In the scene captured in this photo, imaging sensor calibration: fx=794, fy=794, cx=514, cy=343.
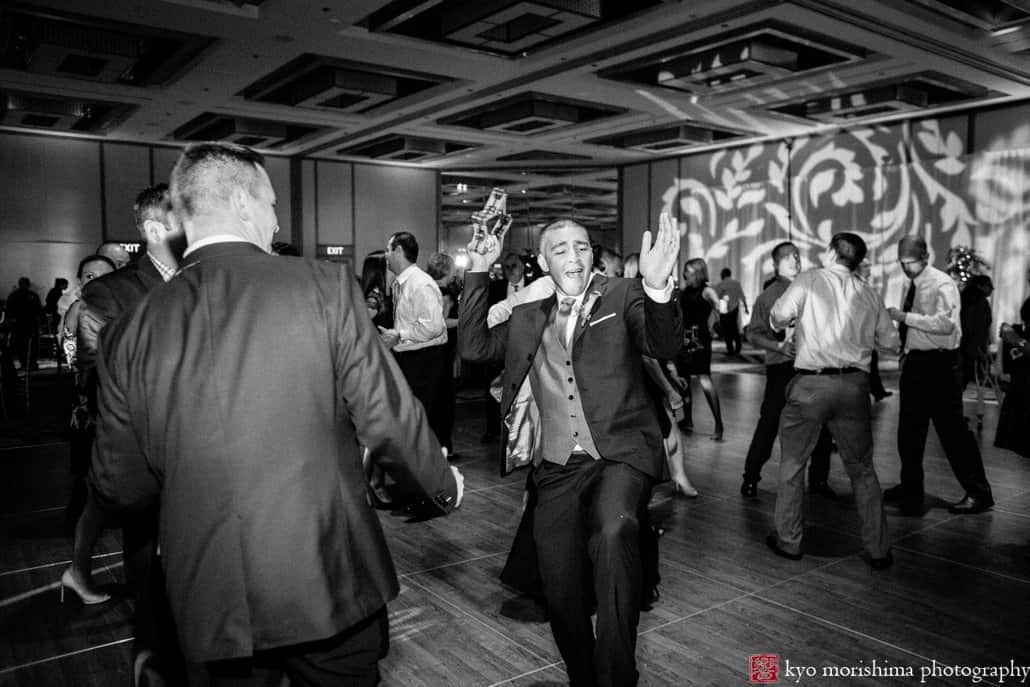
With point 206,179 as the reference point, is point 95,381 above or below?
below

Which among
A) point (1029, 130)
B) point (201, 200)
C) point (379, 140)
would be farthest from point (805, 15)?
point (379, 140)

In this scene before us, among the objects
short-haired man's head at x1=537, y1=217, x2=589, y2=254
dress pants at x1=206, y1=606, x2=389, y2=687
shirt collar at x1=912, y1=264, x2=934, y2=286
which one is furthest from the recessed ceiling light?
dress pants at x1=206, y1=606, x2=389, y2=687

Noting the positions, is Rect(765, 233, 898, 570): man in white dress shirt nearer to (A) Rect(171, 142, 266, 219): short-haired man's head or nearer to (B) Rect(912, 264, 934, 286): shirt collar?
(B) Rect(912, 264, 934, 286): shirt collar

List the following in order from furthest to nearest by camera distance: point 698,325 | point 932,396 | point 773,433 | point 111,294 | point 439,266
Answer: point 698,325, point 439,266, point 773,433, point 932,396, point 111,294

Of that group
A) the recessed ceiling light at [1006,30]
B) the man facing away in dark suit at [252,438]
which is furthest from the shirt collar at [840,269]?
the recessed ceiling light at [1006,30]

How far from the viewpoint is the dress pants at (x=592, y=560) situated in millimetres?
2320

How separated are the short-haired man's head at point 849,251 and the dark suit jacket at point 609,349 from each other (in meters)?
1.69

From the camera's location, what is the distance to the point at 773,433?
515cm

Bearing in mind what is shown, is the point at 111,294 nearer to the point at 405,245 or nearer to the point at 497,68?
the point at 405,245

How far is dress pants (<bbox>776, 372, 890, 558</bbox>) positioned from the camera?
3.84 m

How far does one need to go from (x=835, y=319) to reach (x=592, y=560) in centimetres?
210

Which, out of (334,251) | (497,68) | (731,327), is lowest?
(731,327)

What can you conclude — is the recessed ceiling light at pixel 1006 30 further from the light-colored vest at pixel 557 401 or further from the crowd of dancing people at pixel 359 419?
the light-colored vest at pixel 557 401

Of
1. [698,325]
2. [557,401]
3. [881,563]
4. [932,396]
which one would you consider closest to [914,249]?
[932,396]
